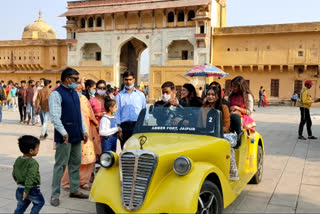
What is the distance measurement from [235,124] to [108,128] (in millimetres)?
1874

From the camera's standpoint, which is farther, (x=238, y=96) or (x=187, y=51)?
(x=187, y=51)

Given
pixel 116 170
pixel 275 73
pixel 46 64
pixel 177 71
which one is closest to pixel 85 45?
pixel 46 64

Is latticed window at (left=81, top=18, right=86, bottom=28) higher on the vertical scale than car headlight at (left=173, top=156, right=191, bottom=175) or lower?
higher

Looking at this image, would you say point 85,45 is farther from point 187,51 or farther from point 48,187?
point 48,187

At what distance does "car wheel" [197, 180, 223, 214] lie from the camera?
301cm

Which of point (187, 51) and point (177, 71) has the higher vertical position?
point (187, 51)

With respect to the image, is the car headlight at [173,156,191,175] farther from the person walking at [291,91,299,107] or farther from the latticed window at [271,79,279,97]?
the latticed window at [271,79,279,97]

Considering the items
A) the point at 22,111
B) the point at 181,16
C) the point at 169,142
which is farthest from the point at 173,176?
the point at 181,16

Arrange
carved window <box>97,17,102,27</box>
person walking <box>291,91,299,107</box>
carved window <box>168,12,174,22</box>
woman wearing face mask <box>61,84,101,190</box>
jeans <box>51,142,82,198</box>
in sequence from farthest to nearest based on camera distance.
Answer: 1. carved window <box>97,17,102,27</box>
2. carved window <box>168,12,174,22</box>
3. person walking <box>291,91,299,107</box>
4. woman wearing face mask <box>61,84,101,190</box>
5. jeans <box>51,142,82,198</box>

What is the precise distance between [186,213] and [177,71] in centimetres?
2721

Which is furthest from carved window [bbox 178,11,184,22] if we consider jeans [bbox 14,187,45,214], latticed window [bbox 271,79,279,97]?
jeans [bbox 14,187,45,214]

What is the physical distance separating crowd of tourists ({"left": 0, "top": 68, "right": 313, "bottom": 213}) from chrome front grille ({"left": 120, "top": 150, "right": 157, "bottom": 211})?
86cm

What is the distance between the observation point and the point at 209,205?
10.2 ft

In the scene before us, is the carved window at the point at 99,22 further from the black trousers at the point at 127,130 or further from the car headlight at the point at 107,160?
the car headlight at the point at 107,160
